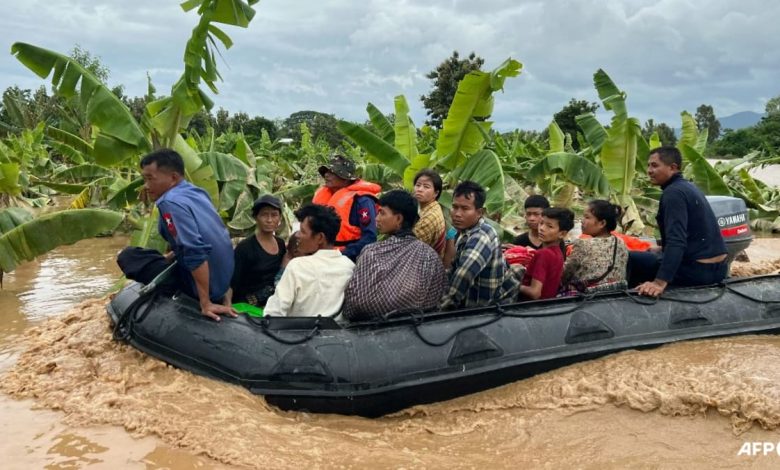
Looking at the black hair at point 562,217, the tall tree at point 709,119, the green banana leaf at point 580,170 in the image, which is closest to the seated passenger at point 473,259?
the black hair at point 562,217

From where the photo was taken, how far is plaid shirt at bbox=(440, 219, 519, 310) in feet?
13.7

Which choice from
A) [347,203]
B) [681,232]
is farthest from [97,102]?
[681,232]

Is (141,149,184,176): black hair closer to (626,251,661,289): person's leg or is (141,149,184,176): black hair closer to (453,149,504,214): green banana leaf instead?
(453,149,504,214): green banana leaf

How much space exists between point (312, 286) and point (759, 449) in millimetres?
2664

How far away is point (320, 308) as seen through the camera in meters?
4.07

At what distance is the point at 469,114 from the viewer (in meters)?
6.64

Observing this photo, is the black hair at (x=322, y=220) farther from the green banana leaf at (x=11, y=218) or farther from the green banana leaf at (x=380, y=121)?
the green banana leaf at (x=380, y=121)

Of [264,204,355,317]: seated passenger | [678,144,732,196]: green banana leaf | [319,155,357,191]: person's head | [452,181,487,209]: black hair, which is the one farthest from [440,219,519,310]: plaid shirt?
[678,144,732,196]: green banana leaf

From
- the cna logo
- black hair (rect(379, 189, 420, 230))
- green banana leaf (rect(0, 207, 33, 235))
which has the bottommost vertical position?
the cna logo

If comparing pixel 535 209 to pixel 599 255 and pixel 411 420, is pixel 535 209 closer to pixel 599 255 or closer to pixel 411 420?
pixel 599 255

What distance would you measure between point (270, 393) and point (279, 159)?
14.6 m

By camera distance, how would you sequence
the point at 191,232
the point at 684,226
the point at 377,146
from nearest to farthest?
the point at 191,232 → the point at 684,226 → the point at 377,146

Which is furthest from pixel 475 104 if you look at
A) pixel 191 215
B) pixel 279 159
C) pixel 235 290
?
pixel 279 159

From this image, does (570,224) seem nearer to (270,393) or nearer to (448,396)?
(448,396)
